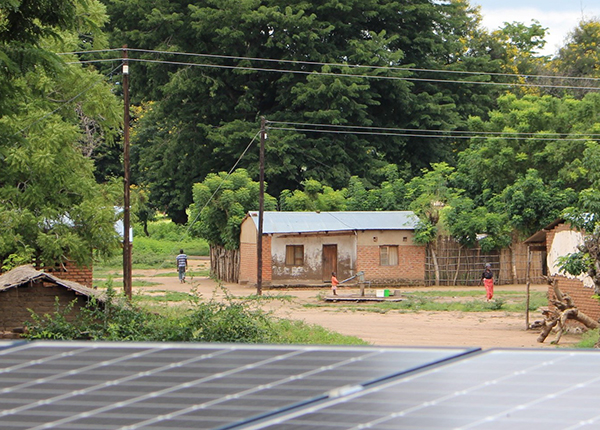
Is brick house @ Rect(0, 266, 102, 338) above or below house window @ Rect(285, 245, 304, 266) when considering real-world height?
below

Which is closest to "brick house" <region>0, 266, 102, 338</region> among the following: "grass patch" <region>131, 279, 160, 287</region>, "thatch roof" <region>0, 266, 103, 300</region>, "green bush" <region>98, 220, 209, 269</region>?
"thatch roof" <region>0, 266, 103, 300</region>

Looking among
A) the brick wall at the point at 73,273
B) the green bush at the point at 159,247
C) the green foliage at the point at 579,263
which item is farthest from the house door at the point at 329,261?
the green foliage at the point at 579,263

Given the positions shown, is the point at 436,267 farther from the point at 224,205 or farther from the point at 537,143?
the point at 224,205

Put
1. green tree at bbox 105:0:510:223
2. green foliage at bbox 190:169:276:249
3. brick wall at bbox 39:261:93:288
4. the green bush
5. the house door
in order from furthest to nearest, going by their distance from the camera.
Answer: the green bush < green tree at bbox 105:0:510:223 < green foliage at bbox 190:169:276:249 < the house door < brick wall at bbox 39:261:93:288

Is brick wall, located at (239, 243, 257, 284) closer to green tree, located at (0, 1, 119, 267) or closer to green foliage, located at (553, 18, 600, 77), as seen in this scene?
green tree, located at (0, 1, 119, 267)

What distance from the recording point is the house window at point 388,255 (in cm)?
4159

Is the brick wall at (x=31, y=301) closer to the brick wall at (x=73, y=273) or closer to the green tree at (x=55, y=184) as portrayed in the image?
the green tree at (x=55, y=184)

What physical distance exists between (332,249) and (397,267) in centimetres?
357

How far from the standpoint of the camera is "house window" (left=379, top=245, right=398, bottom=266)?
136ft

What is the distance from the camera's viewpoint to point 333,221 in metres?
41.3

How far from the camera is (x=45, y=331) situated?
14.9 meters

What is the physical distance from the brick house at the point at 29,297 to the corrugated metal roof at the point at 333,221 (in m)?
22.7

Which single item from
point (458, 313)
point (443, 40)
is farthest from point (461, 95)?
point (458, 313)

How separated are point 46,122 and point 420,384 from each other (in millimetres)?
20501
